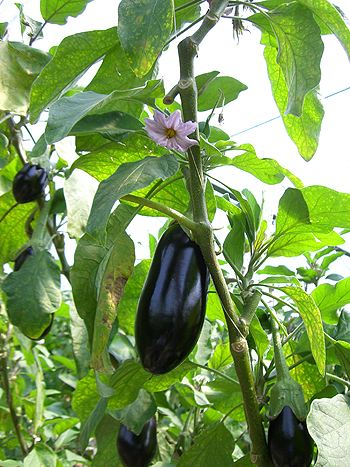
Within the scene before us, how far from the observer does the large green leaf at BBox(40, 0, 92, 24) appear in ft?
3.44

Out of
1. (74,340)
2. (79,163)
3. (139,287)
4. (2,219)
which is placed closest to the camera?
(79,163)

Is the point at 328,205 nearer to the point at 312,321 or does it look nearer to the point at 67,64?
the point at 312,321

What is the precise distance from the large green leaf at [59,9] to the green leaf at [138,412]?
67 centimetres

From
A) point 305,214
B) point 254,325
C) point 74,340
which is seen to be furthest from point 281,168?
point 74,340

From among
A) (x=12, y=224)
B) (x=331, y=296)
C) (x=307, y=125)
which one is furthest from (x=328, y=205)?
(x=12, y=224)

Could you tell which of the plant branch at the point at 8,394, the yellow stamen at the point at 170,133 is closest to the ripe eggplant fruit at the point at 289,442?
the yellow stamen at the point at 170,133

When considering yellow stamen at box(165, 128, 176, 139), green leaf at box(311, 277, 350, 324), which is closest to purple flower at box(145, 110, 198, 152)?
yellow stamen at box(165, 128, 176, 139)

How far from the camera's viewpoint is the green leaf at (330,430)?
1.43 ft

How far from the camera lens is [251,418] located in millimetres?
519

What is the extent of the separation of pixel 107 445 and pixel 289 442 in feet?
1.28

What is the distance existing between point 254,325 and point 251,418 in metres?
0.15

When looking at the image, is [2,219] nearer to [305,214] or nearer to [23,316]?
[23,316]

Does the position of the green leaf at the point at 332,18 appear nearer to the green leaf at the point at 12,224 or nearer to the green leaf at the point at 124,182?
the green leaf at the point at 124,182

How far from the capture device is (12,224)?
1.07m
